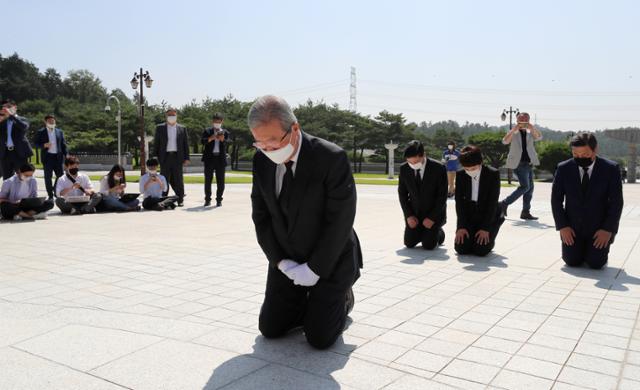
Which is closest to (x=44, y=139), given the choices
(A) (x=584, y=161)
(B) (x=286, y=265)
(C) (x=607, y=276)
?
(B) (x=286, y=265)

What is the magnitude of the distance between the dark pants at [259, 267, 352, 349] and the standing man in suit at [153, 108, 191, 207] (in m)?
9.92

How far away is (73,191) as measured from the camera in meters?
11.0

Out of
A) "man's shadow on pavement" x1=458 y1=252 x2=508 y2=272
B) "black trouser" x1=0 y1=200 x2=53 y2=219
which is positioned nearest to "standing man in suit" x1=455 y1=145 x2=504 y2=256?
"man's shadow on pavement" x1=458 y1=252 x2=508 y2=272

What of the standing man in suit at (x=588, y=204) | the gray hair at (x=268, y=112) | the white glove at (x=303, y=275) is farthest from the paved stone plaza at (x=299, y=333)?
the gray hair at (x=268, y=112)

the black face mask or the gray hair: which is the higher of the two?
the gray hair

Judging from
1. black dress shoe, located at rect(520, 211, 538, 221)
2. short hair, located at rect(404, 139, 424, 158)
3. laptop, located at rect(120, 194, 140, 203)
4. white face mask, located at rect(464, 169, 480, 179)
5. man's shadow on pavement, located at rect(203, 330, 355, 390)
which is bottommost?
man's shadow on pavement, located at rect(203, 330, 355, 390)

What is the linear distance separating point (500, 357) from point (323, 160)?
1642mm

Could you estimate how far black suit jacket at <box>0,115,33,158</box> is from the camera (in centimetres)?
1142

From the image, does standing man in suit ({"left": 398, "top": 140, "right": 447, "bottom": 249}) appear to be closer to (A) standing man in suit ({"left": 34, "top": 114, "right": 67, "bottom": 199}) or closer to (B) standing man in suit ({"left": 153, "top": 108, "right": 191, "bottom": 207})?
(B) standing man in suit ({"left": 153, "top": 108, "right": 191, "bottom": 207})

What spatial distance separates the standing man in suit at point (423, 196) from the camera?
289 inches

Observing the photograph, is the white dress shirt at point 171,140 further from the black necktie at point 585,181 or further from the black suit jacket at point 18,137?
the black necktie at point 585,181

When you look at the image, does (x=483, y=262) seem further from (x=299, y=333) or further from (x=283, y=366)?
(x=283, y=366)

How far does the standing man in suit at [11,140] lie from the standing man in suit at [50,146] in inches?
27.7

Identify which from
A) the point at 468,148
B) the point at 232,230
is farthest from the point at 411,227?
the point at 232,230
